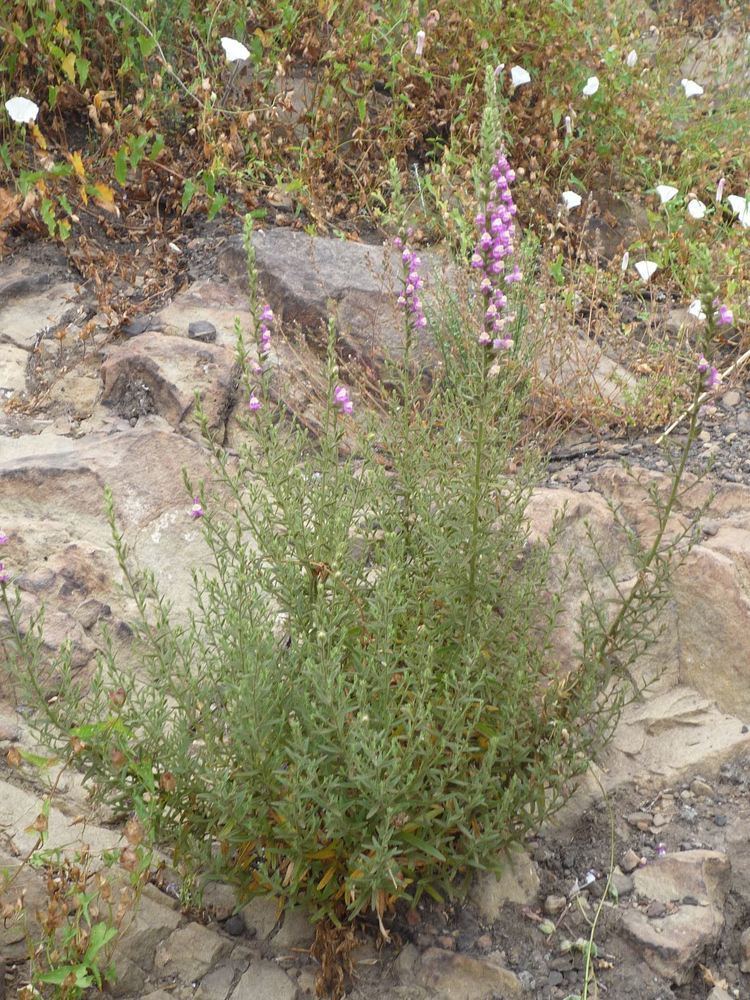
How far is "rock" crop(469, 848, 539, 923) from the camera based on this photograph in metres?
2.91

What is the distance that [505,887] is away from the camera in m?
2.95

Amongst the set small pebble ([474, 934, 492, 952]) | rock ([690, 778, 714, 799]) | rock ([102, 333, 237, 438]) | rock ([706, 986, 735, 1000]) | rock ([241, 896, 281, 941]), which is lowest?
rock ([241, 896, 281, 941])

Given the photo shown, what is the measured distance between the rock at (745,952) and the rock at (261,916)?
1259mm

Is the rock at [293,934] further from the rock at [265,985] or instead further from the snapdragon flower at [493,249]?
the snapdragon flower at [493,249]

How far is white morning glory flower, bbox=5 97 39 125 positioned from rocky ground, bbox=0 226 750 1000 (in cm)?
64

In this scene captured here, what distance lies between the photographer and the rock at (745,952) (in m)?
2.76

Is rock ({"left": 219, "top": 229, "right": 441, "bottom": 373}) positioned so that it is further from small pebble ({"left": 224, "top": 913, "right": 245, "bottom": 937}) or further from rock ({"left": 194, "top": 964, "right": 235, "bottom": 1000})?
rock ({"left": 194, "top": 964, "right": 235, "bottom": 1000})

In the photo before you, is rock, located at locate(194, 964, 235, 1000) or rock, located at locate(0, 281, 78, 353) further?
rock, located at locate(0, 281, 78, 353)

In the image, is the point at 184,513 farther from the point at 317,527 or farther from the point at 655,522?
the point at 655,522

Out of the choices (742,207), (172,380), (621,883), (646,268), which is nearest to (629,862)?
(621,883)

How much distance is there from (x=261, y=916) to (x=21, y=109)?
13.4 feet

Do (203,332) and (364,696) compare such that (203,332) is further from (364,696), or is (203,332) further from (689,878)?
(689,878)

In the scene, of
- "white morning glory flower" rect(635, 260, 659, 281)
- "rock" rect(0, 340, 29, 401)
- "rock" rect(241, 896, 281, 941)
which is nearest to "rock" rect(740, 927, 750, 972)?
"rock" rect(241, 896, 281, 941)

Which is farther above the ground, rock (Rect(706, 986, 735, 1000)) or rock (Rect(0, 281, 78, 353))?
rock (Rect(0, 281, 78, 353))
